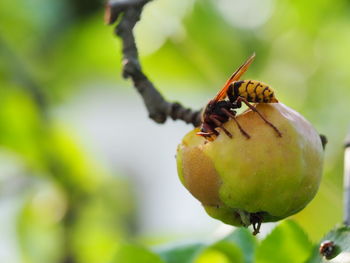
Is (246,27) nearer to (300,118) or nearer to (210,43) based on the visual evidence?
(210,43)

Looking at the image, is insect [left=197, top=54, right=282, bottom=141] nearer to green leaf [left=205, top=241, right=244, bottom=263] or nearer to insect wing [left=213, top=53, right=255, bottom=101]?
insect wing [left=213, top=53, right=255, bottom=101]

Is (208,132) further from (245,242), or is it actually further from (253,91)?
(245,242)

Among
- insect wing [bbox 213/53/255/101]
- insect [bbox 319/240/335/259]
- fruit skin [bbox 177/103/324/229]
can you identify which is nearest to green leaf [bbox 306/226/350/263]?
insect [bbox 319/240/335/259]

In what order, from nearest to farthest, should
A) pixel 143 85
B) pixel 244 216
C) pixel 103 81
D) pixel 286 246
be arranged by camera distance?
1. pixel 244 216
2. pixel 286 246
3. pixel 143 85
4. pixel 103 81

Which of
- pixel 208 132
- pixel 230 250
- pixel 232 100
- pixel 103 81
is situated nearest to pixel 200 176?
pixel 208 132

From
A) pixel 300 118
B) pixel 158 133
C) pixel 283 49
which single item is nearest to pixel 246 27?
pixel 283 49

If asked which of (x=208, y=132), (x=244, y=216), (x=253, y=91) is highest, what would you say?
Result: (x=253, y=91)
